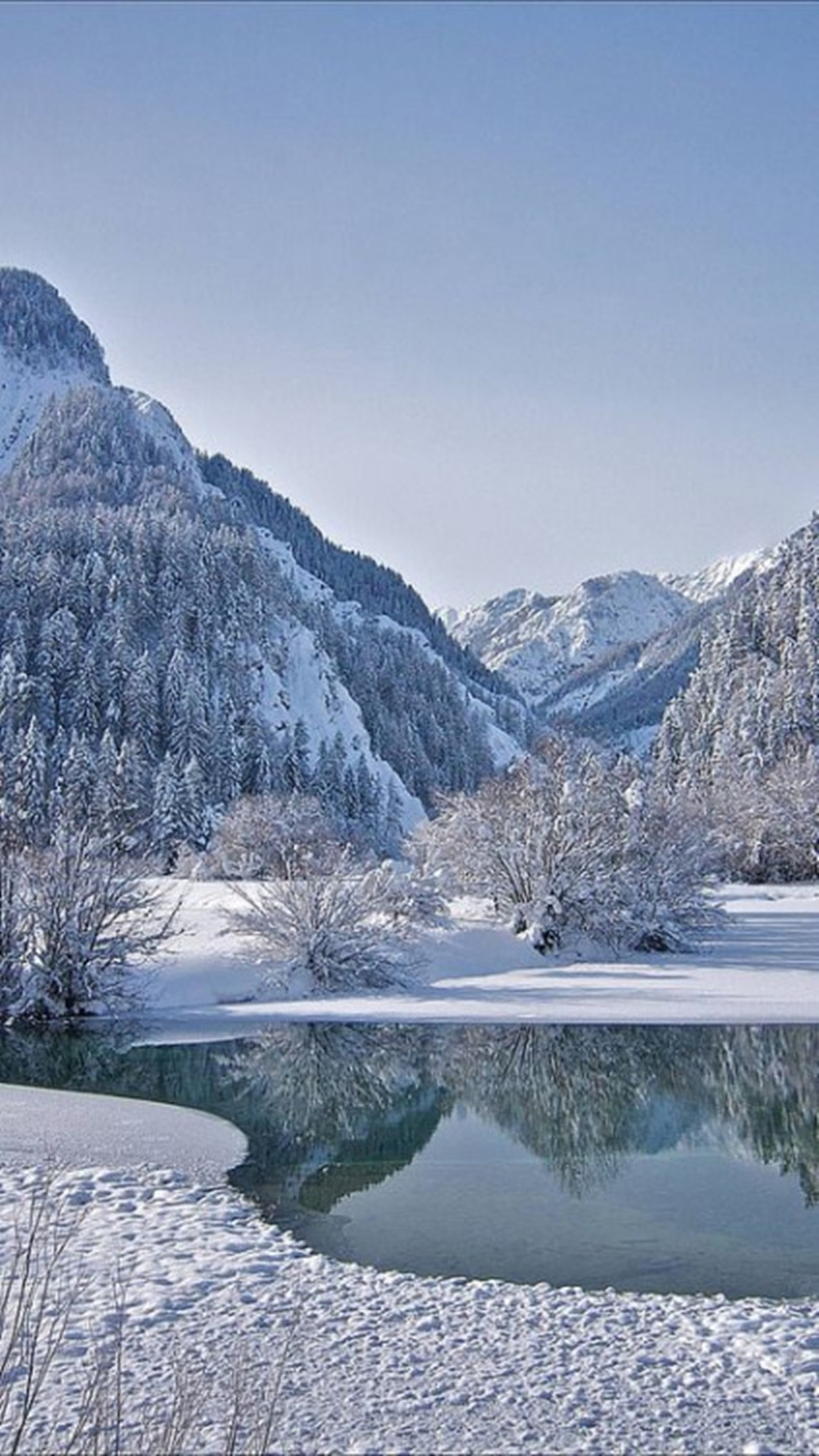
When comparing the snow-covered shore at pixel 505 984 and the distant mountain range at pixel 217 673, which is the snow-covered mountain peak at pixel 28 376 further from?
the snow-covered shore at pixel 505 984

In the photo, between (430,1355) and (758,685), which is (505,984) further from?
(758,685)

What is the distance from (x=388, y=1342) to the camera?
27.3 feet

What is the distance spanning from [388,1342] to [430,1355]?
0.37 metres

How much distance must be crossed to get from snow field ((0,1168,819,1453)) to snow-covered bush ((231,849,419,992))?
17.2 metres

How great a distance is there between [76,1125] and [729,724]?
8213cm

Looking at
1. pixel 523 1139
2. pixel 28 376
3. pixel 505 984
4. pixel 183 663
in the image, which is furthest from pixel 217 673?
pixel 28 376

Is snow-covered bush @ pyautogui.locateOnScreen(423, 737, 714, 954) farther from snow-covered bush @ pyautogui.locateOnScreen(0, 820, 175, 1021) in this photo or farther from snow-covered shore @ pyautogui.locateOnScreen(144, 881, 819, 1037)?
snow-covered bush @ pyautogui.locateOnScreen(0, 820, 175, 1021)

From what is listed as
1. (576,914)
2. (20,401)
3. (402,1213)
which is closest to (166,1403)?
(402,1213)

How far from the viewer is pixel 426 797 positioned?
116m

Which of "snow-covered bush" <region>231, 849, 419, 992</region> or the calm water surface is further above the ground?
"snow-covered bush" <region>231, 849, 419, 992</region>

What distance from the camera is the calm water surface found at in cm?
1067

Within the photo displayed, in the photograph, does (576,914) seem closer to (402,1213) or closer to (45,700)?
(402,1213)

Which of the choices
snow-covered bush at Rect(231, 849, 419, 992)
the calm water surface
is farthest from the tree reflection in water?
snow-covered bush at Rect(231, 849, 419, 992)

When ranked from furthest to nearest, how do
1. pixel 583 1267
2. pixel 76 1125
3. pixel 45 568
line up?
1. pixel 45 568
2. pixel 76 1125
3. pixel 583 1267
